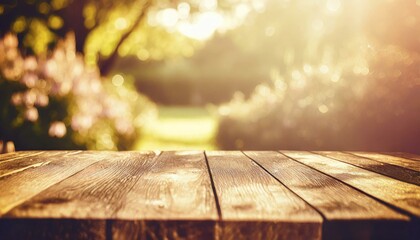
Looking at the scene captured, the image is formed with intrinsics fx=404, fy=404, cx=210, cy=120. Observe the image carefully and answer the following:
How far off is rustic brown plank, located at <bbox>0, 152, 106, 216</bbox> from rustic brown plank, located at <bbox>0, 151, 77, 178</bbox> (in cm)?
3

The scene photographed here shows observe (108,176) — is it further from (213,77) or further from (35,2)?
(213,77)

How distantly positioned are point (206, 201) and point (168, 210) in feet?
0.43

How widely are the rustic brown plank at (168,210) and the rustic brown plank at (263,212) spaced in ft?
0.13

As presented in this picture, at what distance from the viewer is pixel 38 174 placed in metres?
1.52

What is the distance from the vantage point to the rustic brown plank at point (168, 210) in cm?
97

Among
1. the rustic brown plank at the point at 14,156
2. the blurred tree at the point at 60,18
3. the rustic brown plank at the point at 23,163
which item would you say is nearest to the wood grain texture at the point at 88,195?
the rustic brown plank at the point at 23,163

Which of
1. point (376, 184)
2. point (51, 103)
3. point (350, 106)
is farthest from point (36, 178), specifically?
point (350, 106)

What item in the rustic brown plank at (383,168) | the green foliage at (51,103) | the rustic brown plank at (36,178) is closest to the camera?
the rustic brown plank at (36,178)

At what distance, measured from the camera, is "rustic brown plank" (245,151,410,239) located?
0.99 metres

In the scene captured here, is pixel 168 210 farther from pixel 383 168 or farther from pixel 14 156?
pixel 14 156

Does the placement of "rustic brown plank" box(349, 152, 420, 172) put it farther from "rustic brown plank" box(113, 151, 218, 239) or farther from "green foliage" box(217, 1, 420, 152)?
"green foliage" box(217, 1, 420, 152)

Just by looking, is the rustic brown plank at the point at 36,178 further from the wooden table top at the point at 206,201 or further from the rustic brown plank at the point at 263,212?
the rustic brown plank at the point at 263,212

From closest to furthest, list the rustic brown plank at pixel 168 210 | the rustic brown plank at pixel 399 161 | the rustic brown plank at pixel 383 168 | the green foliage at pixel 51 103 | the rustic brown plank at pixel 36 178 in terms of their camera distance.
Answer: the rustic brown plank at pixel 168 210 → the rustic brown plank at pixel 36 178 → the rustic brown plank at pixel 383 168 → the rustic brown plank at pixel 399 161 → the green foliage at pixel 51 103

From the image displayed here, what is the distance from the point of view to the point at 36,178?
1.44 meters
